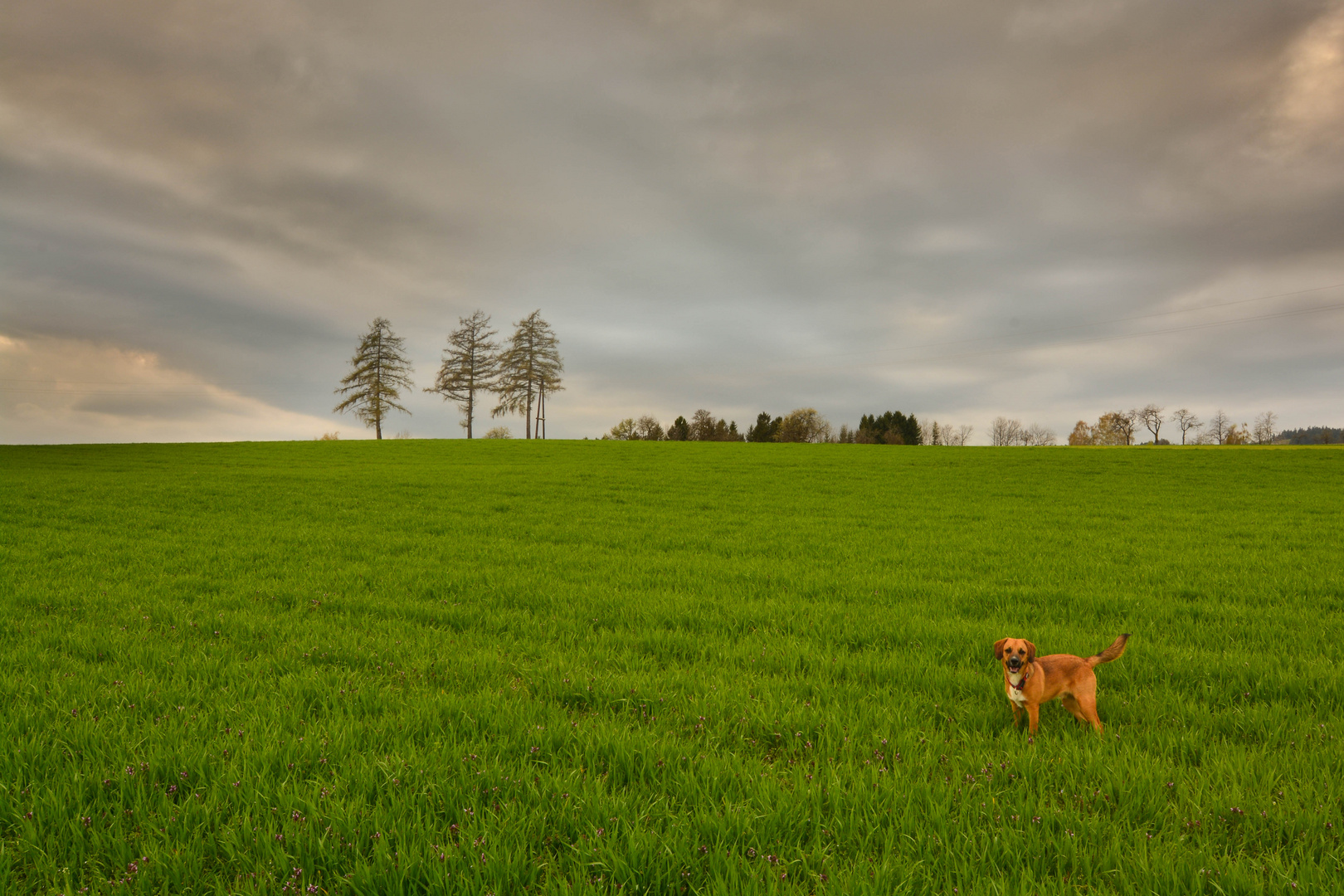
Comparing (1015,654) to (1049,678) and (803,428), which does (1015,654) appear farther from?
(803,428)

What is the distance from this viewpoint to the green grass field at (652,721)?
9.63 ft

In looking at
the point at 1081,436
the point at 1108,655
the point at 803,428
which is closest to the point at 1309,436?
the point at 1081,436

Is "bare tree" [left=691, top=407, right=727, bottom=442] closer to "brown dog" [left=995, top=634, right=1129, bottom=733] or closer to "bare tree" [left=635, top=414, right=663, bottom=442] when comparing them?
"bare tree" [left=635, top=414, right=663, bottom=442]

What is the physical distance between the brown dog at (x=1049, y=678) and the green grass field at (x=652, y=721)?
0.19m

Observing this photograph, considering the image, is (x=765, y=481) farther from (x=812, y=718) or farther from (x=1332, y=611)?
(x=812, y=718)

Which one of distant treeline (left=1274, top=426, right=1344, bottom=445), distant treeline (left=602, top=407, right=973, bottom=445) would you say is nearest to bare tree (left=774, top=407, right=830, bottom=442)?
distant treeline (left=602, top=407, right=973, bottom=445)

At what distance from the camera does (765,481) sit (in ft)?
91.7

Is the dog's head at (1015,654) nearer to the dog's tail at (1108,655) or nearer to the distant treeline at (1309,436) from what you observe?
the dog's tail at (1108,655)

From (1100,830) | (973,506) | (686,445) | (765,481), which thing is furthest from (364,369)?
(1100,830)

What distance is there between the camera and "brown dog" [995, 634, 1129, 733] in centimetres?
411

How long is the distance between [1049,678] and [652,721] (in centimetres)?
290

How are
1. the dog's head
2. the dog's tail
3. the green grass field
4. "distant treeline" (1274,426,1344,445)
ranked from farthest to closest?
1. "distant treeline" (1274,426,1344,445)
2. the dog's tail
3. the dog's head
4. the green grass field

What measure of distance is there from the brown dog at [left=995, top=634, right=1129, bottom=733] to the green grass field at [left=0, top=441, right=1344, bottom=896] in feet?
0.62

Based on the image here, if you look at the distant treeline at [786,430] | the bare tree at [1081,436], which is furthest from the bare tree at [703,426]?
the bare tree at [1081,436]
